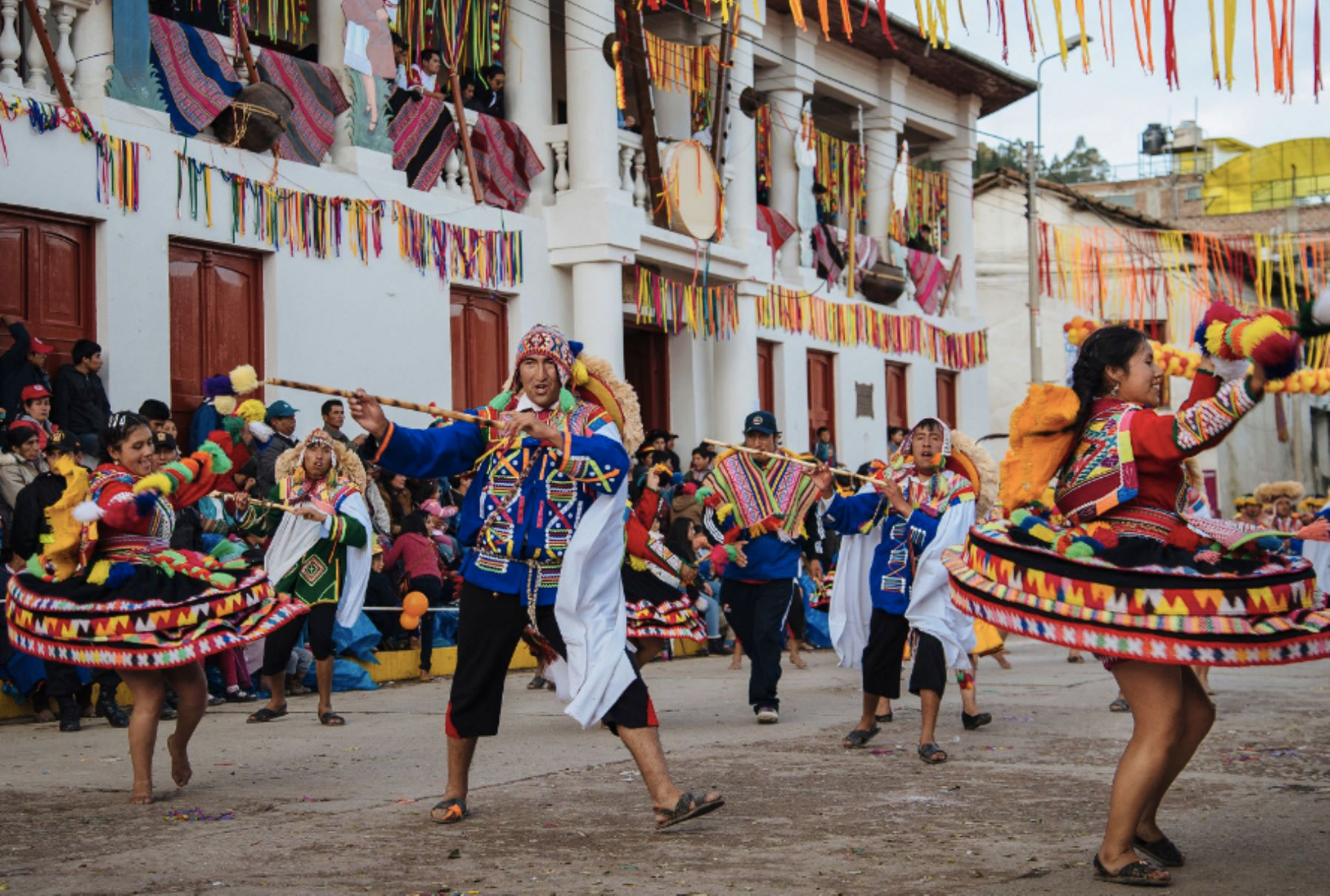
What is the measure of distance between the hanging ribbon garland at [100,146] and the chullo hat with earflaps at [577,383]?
23.1 ft

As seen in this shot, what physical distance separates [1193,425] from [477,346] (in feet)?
42.6

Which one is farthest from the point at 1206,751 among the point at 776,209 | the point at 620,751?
the point at 776,209

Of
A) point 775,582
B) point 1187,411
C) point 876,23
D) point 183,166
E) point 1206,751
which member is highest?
point 876,23

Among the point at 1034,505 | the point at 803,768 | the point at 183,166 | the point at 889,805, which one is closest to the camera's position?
the point at 1034,505

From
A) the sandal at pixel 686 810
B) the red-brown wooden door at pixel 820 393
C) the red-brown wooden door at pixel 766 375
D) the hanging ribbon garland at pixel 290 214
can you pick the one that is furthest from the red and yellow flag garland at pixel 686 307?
the sandal at pixel 686 810

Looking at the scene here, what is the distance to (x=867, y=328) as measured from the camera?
2531 cm

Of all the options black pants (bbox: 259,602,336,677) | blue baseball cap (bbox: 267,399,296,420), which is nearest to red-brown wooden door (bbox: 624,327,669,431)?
blue baseball cap (bbox: 267,399,296,420)

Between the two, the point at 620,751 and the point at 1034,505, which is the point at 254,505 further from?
the point at 1034,505

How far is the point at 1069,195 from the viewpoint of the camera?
115ft

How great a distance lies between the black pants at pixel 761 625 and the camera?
34.2 ft

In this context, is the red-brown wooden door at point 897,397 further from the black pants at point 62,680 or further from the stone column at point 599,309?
the black pants at point 62,680

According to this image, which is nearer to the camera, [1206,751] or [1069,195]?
[1206,751]

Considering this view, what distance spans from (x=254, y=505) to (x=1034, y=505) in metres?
6.57

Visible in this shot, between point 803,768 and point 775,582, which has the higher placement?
point 775,582
